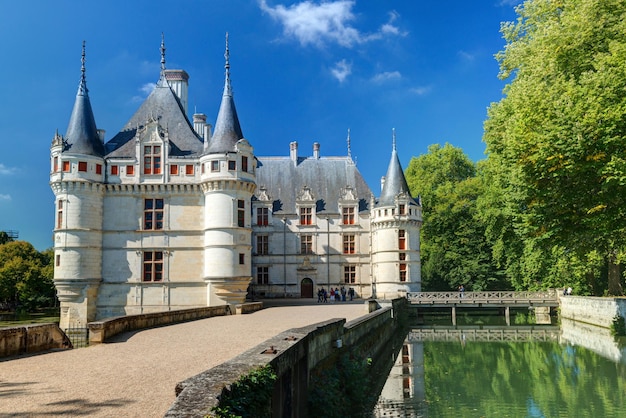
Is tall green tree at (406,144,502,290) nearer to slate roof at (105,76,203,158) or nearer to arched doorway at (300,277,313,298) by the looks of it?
arched doorway at (300,277,313,298)

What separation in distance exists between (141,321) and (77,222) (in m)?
11.4

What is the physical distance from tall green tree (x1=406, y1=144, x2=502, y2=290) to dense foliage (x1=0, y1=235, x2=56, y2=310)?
96.7 ft

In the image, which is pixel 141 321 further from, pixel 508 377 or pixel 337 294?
pixel 337 294

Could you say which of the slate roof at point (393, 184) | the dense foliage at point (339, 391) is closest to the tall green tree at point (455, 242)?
the slate roof at point (393, 184)

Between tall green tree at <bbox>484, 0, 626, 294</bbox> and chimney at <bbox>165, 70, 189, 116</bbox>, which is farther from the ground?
chimney at <bbox>165, 70, 189, 116</bbox>

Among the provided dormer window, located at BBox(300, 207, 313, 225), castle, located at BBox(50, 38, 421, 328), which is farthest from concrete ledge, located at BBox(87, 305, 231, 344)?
dormer window, located at BBox(300, 207, 313, 225)

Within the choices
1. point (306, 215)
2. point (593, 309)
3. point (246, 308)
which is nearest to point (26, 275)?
point (306, 215)

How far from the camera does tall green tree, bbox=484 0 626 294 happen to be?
14.8m

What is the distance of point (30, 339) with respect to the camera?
10.5 meters

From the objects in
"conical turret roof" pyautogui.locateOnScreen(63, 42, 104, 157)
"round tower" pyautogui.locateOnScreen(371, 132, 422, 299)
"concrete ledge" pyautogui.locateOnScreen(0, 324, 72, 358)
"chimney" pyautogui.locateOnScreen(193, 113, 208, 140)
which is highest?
"chimney" pyautogui.locateOnScreen(193, 113, 208, 140)

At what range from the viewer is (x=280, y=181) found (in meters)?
39.2

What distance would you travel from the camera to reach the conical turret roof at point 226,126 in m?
25.0

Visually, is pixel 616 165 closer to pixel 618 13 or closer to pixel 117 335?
pixel 618 13

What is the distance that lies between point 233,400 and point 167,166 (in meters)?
22.1
